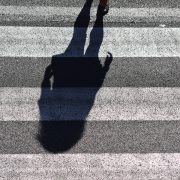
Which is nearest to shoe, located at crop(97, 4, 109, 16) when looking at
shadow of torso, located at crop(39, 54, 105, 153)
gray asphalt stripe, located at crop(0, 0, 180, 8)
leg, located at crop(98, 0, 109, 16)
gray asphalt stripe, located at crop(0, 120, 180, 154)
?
leg, located at crop(98, 0, 109, 16)

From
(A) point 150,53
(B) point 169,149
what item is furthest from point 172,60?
(B) point 169,149

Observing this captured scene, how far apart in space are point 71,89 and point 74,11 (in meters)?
2.24

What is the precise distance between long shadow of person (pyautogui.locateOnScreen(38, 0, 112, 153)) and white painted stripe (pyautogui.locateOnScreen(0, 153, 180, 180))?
31 centimetres

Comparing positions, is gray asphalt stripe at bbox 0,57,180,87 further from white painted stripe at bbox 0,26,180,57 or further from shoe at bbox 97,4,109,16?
shoe at bbox 97,4,109,16

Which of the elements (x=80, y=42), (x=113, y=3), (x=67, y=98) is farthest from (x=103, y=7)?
(x=67, y=98)

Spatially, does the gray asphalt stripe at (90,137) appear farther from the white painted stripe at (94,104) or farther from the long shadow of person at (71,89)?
the white painted stripe at (94,104)

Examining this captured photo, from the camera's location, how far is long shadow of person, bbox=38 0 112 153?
8.58 metres

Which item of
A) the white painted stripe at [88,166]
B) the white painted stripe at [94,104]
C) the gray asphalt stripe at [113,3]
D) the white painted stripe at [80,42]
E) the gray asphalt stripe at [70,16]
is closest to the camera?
the white painted stripe at [88,166]

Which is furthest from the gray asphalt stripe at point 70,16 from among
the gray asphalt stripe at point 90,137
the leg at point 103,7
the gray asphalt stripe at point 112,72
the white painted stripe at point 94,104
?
the gray asphalt stripe at point 90,137

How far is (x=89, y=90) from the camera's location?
9.28m

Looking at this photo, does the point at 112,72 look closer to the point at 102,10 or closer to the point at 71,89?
the point at 71,89

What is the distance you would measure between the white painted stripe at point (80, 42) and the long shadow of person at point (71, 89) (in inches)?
3.8

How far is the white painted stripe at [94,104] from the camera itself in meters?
8.80

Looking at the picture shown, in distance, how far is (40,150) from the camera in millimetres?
8281
